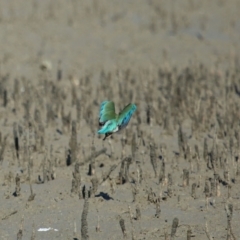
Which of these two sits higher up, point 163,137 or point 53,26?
point 53,26

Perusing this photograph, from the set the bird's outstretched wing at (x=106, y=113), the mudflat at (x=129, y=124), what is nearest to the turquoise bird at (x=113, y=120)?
the bird's outstretched wing at (x=106, y=113)

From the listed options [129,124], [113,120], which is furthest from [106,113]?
[129,124]

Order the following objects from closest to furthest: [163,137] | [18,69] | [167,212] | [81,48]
→ [167,212]
[163,137]
[18,69]
[81,48]

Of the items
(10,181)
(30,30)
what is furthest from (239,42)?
(10,181)

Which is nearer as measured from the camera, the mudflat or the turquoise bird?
the turquoise bird

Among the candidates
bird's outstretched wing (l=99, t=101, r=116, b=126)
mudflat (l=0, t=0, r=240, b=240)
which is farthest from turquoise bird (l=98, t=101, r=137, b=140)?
mudflat (l=0, t=0, r=240, b=240)

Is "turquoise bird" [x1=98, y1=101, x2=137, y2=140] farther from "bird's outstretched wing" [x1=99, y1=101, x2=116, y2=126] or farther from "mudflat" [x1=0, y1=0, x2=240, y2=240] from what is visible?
"mudflat" [x1=0, y1=0, x2=240, y2=240]

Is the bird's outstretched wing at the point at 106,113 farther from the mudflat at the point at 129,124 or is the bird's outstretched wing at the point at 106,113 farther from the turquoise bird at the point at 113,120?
the mudflat at the point at 129,124

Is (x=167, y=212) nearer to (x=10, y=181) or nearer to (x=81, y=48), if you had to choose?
(x=10, y=181)

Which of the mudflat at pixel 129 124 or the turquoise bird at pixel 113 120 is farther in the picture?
the mudflat at pixel 129 124

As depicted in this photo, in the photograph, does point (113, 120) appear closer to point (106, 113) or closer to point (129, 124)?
point (106, 113)

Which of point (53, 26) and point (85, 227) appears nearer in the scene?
point (85, 227)
